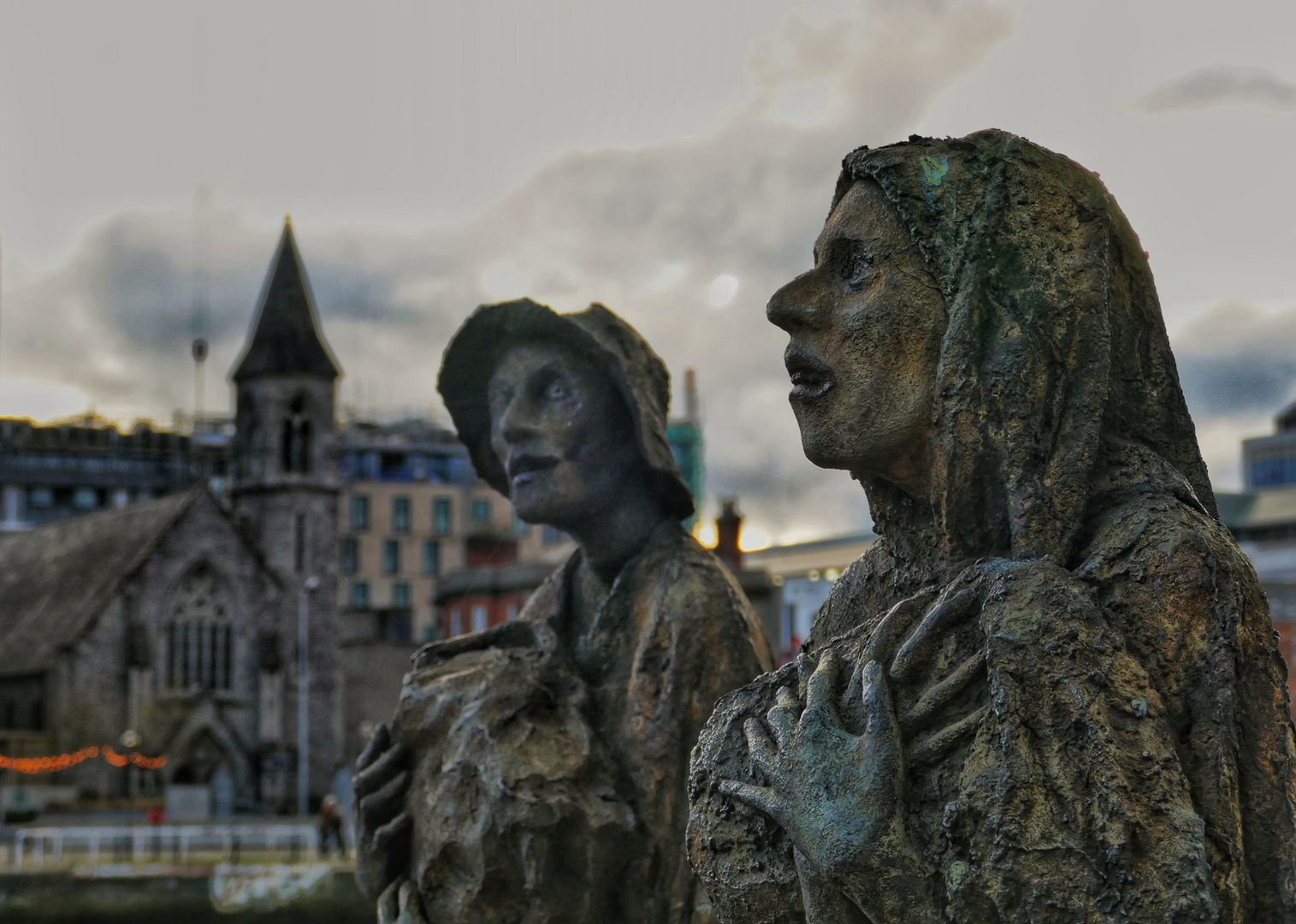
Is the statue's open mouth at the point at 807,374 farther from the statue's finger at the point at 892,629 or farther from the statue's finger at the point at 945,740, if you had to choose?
the statue's finger at the point at 945,740

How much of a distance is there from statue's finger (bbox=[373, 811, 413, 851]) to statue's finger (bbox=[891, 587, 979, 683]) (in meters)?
2.13

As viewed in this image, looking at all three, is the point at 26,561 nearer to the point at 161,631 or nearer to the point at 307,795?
the point at 161,631

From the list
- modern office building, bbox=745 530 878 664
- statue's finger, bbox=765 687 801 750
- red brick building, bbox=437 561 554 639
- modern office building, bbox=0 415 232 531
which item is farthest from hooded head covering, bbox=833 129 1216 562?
modern office building, bbox=0 415 232 531

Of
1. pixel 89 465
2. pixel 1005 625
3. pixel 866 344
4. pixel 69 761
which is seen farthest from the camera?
pixel 89 465

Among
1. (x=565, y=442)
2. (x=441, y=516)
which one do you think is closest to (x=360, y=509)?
(x=441, y=516)

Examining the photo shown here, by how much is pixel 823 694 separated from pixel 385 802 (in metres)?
2.09

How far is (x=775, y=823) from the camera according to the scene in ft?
9.39

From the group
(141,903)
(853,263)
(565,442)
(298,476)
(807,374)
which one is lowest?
(141,903)

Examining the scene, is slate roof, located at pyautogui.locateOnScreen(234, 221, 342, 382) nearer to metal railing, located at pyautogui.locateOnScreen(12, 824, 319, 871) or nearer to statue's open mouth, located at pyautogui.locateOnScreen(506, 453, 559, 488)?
metal railing, located at pyautogui.locateOnScreen(12, 824, 319, 871)

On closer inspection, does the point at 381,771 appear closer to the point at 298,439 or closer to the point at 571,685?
the point at 571,685

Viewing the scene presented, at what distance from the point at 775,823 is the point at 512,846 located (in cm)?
164

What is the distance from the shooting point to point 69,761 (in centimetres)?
4575

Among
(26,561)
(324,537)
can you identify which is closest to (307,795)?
(324,537)

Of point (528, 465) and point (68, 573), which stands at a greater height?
point (68, 573)
